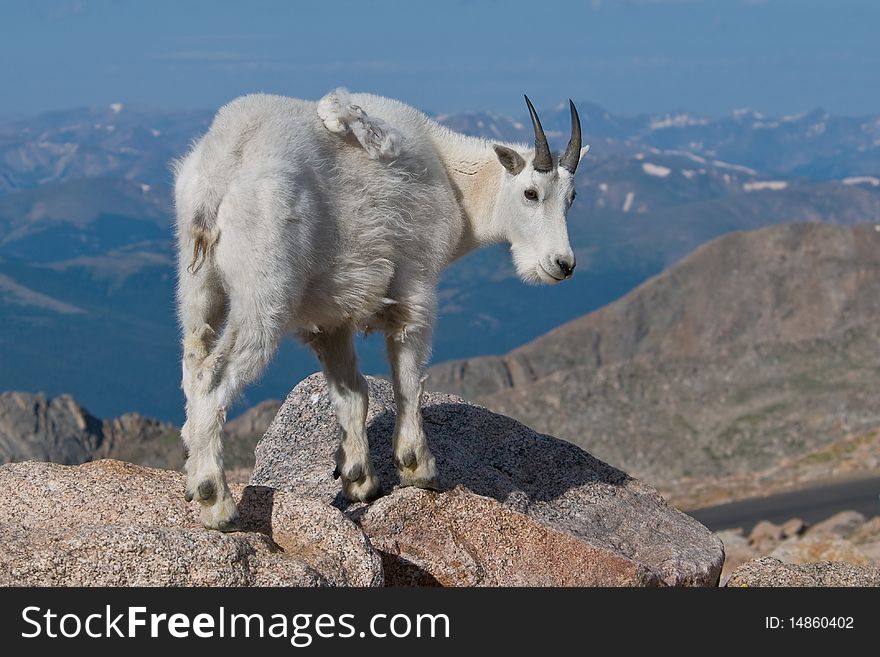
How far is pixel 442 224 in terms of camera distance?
11211mm

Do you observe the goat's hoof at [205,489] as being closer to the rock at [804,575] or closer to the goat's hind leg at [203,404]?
the goat's hind leg at [203,404]

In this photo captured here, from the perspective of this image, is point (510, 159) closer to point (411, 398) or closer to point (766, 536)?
point (411, 398)

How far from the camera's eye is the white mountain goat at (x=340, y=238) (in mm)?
9266

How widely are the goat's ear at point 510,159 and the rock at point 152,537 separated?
3.85m

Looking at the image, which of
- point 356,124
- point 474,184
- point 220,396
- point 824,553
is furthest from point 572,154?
point 824,553

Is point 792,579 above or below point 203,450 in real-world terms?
below

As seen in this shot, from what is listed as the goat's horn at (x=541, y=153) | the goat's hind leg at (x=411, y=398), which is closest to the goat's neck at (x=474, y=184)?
the goat's horn at (x=541, y=153)

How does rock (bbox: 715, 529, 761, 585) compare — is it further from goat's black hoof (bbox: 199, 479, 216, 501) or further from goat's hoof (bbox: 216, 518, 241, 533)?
goat's black hoof (bbox: 199, 479, 216, 501)
